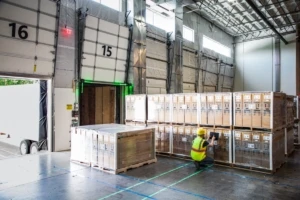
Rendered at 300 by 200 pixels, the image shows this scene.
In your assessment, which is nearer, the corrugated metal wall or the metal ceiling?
the corrugated metal wall

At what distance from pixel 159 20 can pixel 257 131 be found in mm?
9499

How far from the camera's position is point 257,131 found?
673 cm

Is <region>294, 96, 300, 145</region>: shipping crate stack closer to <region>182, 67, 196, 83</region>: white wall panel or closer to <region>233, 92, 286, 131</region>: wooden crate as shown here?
<region>233, 92, 286, 131</region>: wooden crate

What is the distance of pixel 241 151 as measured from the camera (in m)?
6.97

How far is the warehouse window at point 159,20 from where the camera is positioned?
1330cm

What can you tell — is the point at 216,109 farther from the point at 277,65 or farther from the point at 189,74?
the point at 277,65

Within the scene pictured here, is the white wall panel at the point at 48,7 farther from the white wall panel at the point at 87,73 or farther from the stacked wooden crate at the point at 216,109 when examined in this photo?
the stacked wooden crate at the point at 216,109

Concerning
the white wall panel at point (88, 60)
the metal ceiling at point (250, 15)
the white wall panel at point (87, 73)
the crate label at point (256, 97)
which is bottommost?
the crate label at point (256, 97)

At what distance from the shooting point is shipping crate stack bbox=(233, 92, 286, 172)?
258 inches

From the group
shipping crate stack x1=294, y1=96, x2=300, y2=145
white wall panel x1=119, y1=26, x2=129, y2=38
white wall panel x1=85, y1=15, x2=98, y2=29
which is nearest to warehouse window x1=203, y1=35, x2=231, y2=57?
white wall panel x1=119, y1=26, x2=129, y2=38

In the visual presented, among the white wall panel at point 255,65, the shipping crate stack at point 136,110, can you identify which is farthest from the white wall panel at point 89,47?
the white wall panel at point 255,65

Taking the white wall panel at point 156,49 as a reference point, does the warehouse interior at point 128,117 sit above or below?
below

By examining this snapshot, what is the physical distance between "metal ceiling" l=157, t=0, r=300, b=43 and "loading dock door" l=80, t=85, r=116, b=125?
23.4ft

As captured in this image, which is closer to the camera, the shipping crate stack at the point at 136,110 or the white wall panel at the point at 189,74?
the shipping crate stack at the point at 136,110
